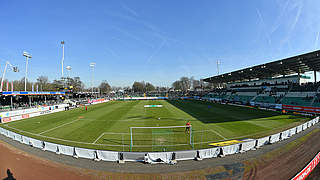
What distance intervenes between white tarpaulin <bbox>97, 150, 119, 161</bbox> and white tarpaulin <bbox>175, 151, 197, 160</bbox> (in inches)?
179

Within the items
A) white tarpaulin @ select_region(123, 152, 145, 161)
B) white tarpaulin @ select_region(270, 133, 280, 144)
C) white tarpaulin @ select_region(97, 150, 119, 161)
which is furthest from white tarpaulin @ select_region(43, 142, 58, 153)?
white tarpaulin @ select_region(270, 133, 280, 144)

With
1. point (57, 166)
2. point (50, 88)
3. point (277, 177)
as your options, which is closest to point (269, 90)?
point (277, 177)

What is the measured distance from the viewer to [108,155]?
10.0 m

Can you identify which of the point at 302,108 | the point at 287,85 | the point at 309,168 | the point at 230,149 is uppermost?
the point at 287,85

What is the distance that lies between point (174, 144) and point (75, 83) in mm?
121489

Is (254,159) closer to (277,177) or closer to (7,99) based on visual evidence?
(277,177)

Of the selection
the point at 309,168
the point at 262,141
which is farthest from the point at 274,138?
the point at 309,168

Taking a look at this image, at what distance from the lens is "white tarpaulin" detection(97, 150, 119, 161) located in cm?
995

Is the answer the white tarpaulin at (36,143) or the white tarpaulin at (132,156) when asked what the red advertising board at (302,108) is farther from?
the white tarpaulin at (36,143)

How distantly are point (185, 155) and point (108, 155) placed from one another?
5.80 metres

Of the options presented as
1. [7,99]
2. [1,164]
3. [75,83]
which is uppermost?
[75,83]

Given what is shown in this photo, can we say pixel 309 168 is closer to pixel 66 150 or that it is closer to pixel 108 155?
pixel 108 155

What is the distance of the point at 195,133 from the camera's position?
52.2ft

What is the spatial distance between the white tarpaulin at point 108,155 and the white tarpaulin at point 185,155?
455 centimetres
